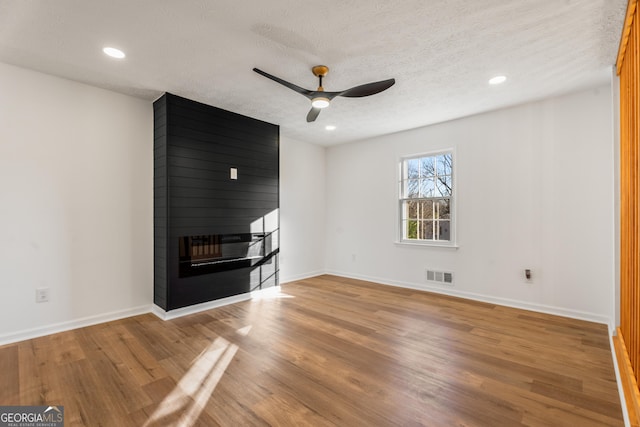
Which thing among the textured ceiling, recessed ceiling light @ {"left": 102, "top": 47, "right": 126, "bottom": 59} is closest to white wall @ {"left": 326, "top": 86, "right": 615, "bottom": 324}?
the textured ceiling

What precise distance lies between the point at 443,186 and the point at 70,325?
5058 millimetres

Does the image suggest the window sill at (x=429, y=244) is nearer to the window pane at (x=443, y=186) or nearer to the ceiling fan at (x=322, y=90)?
the window pane at (x=443, y=186)

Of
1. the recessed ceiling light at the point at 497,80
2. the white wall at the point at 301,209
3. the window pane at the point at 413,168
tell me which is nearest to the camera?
the recessed ceiling light at the point at 497,80

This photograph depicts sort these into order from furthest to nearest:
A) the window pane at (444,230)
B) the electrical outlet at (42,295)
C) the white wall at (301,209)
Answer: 1. the white wall at (301,209)
2. the window pane at (444,230)
3. the electrical outlet at (42,295)

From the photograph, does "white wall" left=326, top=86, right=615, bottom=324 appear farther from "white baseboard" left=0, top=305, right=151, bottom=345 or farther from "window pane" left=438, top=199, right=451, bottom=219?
"white baseboard" left=0, top=305, right=151, bottom=345

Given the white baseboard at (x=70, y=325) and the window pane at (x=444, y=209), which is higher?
the window pane at (x=444, y=209)

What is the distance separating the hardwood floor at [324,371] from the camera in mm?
1806

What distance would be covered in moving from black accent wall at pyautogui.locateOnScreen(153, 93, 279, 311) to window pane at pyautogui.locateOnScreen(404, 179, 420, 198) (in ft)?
7.30

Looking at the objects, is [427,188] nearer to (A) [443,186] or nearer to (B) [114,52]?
(A) [443,186]

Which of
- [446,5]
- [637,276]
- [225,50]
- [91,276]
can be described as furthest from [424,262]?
[91,276]

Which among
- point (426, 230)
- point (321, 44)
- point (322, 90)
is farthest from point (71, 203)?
point (426, 230)

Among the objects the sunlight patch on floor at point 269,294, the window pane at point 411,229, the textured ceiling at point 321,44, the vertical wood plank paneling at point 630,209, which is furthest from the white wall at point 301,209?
the vertical wood plank paneling at point 630,209

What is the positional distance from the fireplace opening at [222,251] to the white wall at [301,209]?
77cm

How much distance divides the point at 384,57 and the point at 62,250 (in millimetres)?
3754
